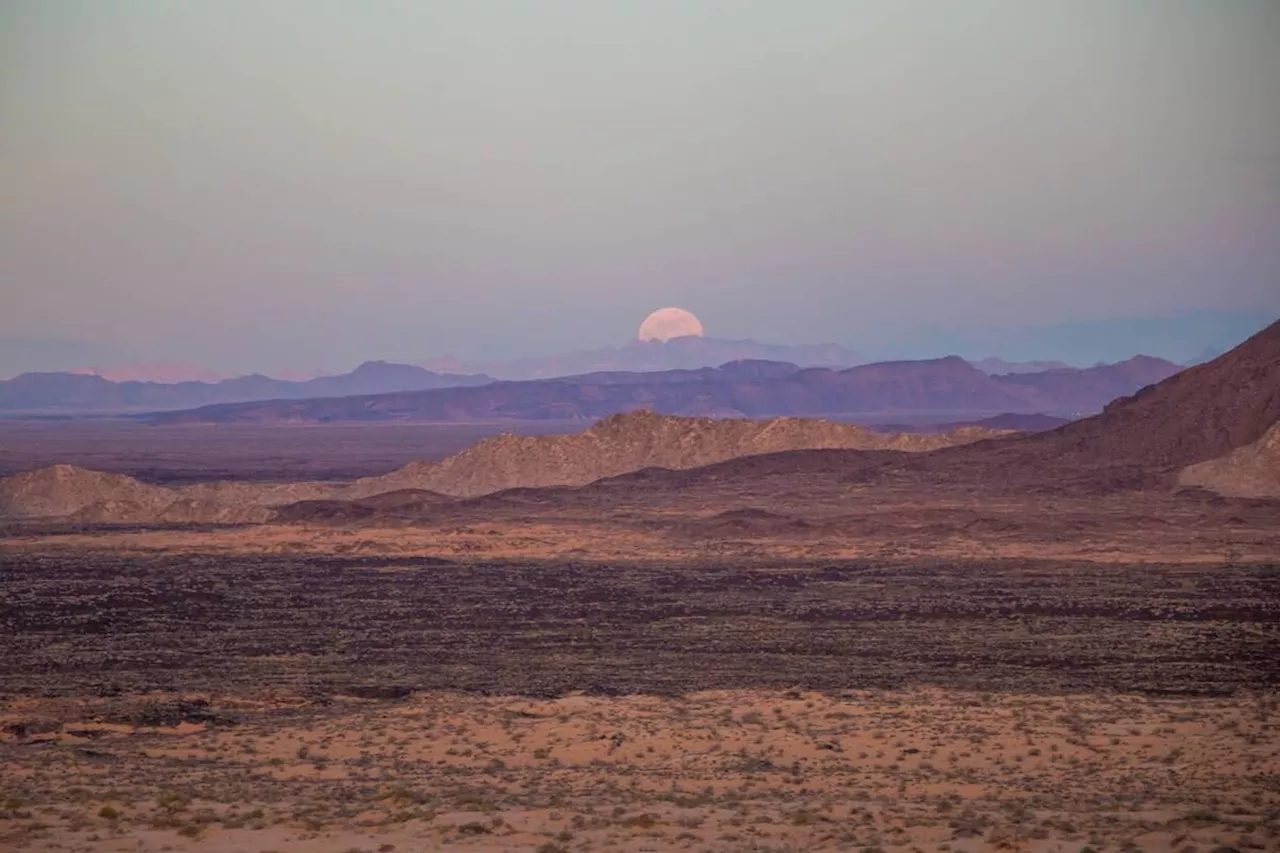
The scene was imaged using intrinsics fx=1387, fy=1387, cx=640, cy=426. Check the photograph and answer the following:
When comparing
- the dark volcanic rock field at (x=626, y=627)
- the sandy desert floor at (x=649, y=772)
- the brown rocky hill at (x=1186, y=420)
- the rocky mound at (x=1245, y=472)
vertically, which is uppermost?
the brown rocky hill at (x=1186, y=420)

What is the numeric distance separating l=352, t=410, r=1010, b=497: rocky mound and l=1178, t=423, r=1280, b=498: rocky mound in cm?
1953

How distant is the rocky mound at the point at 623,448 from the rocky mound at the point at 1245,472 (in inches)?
769

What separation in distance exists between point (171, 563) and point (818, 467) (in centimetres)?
3636

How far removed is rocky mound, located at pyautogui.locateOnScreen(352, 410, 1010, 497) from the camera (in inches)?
2970

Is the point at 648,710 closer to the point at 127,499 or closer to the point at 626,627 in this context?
the point at 626,627

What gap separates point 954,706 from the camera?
70.7 ft

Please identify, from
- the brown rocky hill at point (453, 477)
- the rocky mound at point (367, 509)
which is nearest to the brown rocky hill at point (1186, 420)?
the brown rocky hill at point (453, 477)

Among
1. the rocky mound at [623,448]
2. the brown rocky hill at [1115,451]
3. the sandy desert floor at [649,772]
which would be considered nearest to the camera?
the sandy desert floor at [649,772]

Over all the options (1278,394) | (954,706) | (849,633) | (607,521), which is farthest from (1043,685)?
(1278,394)

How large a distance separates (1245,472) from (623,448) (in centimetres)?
3431

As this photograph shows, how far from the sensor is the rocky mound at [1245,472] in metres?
57.3

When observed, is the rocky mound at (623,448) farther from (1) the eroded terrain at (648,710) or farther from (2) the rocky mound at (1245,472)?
(1) the eroded terrain at (648,710)

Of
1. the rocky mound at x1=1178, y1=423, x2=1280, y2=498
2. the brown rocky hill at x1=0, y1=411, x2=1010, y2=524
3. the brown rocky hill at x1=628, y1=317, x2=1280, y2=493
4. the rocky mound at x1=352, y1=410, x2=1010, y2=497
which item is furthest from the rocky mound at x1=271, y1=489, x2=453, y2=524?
the rocky mound at x1=1178, y1=423, x2=1280, y2=498

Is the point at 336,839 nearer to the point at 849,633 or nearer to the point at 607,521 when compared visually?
the point at 849,633
